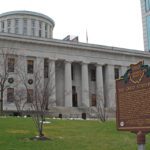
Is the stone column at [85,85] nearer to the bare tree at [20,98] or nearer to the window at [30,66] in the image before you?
the window at [30,66]

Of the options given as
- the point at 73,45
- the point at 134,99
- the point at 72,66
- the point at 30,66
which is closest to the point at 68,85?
the point at 72,66

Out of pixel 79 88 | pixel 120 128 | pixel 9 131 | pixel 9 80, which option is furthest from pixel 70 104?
pixel 120 128

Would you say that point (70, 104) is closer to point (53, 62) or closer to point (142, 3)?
point (53, 62)

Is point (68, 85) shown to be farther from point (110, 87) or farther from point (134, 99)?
point (134, 99)

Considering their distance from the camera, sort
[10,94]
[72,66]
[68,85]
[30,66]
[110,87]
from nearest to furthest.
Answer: [10,94]
[30,66]
[68,85]
[110,87]
[72,66]

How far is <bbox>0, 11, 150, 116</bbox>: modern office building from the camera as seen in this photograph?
6619 cm

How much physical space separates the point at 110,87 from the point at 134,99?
64.2 m

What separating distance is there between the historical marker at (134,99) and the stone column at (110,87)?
204 ft

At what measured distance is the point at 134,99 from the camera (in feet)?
38.1

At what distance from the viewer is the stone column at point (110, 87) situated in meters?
74.5

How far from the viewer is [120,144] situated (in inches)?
835

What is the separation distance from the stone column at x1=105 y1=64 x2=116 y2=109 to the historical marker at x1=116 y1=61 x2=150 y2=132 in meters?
62.3

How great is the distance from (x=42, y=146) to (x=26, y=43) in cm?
4923

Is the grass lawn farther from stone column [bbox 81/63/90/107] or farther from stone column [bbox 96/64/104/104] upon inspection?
stone column [bbox 96/64/104/104]
